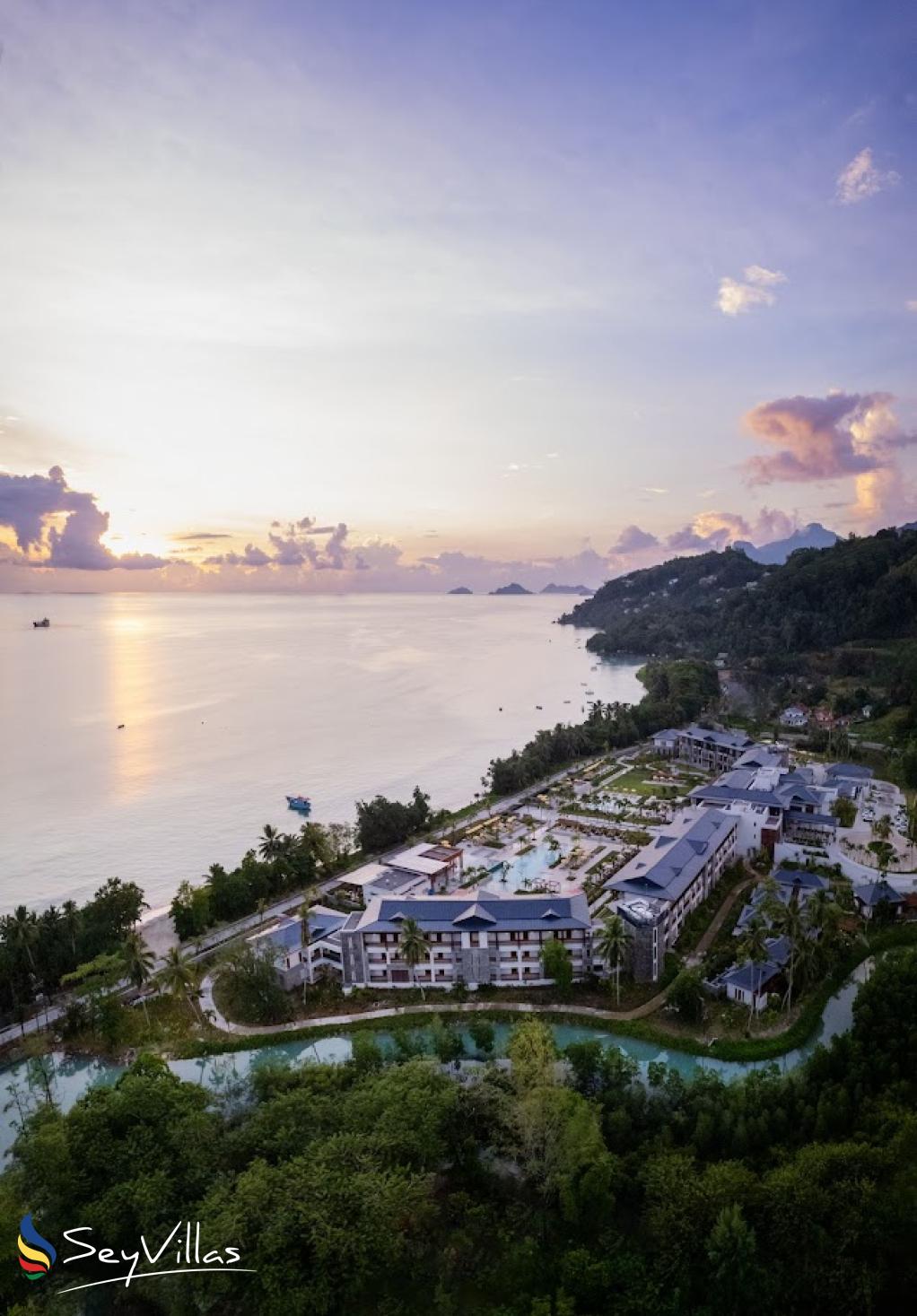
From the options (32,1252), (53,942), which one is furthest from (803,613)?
(32,1252)

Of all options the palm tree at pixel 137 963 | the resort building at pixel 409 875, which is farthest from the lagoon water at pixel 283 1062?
the resort building at pixel 409 875

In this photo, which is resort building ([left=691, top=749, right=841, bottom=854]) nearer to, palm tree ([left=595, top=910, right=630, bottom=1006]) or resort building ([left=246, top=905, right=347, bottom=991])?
palm tree ([left=595, top=910, right=630, bottom=1006])

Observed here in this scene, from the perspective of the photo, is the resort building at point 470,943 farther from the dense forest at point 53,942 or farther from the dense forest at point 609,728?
the dense forest at point 609,728

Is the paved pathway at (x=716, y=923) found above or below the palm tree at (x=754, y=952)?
below

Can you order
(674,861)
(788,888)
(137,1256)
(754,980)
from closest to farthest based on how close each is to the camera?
(137,1256) → (754,980) → (674,861) → (788,888)

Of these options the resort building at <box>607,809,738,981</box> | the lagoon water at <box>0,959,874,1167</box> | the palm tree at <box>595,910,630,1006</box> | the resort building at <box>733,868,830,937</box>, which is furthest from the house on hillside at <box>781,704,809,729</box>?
the palm tree at <box>595,910,630,1006</box>

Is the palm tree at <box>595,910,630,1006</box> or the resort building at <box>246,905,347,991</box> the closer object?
the palm tree at <box>595,910,630,1006</box>

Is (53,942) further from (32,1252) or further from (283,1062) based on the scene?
(32,1252)
